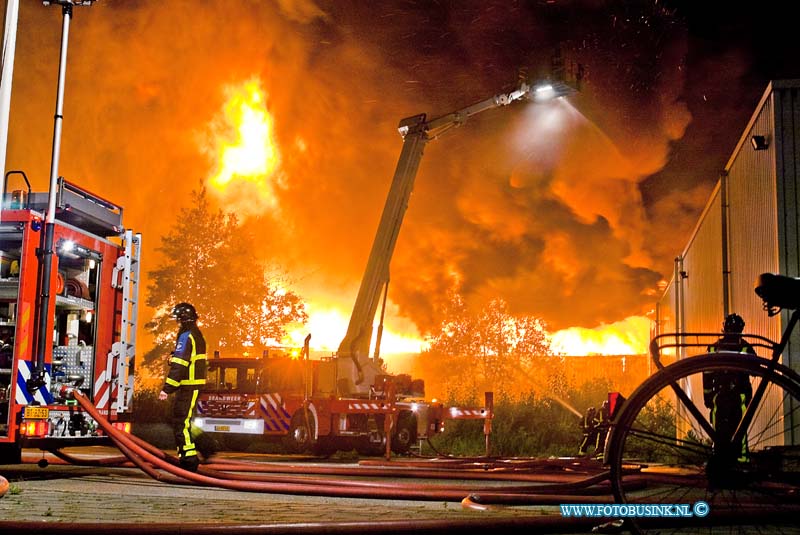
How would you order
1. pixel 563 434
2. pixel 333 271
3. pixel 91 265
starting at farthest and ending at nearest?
pixel 333 271 → pixel 563 434 → pixel 91 265

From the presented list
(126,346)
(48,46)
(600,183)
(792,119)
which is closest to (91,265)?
(126,346)

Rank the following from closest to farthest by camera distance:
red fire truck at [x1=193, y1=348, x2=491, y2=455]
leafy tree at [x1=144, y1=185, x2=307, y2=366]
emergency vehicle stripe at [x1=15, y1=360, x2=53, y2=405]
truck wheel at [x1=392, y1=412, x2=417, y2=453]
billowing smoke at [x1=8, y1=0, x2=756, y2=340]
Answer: emergency vehicle stripe at [x1=15, y1=360, x2=53, y2=405] < red fire truck at [x1=193, y1=348, x2=491, y2=455] < truck wheel at [x1=392, y1=412, x2=417, y2=453] < leafy tree at [x1=144, y1=185, x2=307, y2=366] < billowing smoke at [x1=8, y1=0, x2=756, y2=340]

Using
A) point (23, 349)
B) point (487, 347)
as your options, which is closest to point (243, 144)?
point (487, 347)

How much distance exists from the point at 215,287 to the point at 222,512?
24.5 meters

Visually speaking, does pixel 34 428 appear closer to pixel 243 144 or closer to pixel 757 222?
pixel 757 222

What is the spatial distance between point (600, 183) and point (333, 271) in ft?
44.1

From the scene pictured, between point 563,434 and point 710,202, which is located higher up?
point 710,202

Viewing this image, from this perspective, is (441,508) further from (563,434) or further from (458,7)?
(458,7)

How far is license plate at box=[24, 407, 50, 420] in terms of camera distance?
788 centimetres

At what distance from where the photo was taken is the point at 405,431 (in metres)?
14.4

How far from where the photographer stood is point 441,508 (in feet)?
19.8

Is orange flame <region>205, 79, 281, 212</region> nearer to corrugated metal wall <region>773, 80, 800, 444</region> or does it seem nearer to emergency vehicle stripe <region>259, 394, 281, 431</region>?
emergency vehicle stripe <region>259, 394, 281, 431</region>

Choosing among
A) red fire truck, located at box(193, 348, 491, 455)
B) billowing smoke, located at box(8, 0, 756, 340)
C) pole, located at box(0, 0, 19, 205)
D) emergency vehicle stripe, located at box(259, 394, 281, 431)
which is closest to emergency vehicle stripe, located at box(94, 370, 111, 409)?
pole, located at box(0, 0, 19, 205)

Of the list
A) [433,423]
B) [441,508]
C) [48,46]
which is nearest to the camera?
[441,508]
